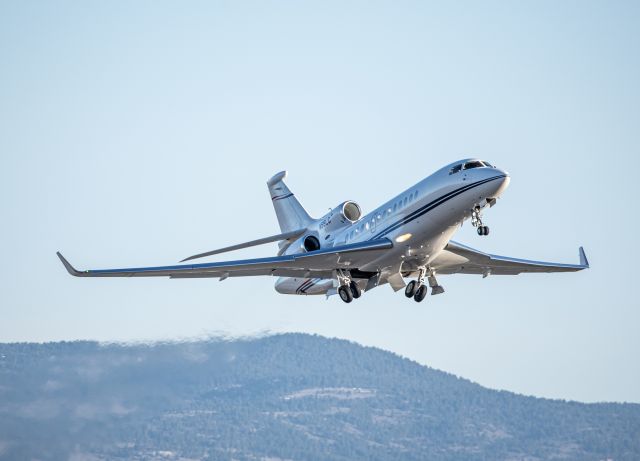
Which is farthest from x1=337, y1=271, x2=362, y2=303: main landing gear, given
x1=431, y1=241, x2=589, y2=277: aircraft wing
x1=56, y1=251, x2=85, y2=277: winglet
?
x1=56, y1=251, x2=85, y2=277: winglet

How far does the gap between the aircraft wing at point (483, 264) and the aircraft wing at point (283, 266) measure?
163 inches

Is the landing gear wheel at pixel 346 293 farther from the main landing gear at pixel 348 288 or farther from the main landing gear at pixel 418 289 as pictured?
the main landing gear at pixel 418 289

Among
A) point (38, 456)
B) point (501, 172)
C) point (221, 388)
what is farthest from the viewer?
point (221, 388)

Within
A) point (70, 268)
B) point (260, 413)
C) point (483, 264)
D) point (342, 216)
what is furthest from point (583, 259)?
point (260, 413)

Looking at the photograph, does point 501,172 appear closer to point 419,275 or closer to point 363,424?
point 419,275

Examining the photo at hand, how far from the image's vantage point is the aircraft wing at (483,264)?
46219mm

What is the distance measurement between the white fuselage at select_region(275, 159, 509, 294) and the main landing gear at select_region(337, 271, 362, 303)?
2.39 feet

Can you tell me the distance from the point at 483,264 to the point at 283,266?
874 cm

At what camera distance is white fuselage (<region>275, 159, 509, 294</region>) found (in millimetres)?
40000

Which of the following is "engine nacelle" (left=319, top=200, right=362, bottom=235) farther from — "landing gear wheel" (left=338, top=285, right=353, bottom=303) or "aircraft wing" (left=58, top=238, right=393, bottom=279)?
"landing gear wheel" (left=338, top=285, right=353, bottom=303)

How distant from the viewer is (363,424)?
170250 millimetres

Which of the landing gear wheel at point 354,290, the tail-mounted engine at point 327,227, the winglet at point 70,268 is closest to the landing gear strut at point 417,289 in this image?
the landing gear wheel at point 354,290

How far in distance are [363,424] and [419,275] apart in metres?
129

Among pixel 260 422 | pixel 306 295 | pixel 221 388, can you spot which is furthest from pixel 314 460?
pixel 306 295
